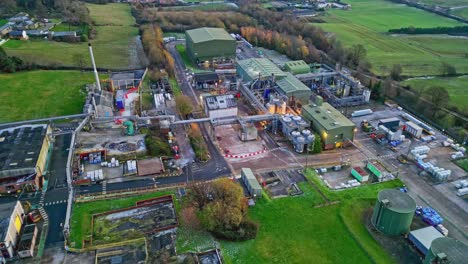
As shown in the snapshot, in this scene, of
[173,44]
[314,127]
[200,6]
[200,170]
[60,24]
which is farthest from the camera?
[200,6]

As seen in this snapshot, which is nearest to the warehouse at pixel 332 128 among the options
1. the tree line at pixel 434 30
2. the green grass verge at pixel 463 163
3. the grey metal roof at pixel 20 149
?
the green grass verge at pixel 463 163

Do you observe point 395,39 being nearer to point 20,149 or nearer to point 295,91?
point 295,91

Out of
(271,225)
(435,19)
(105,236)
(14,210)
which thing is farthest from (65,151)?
(435,19)

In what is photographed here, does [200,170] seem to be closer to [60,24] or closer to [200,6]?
[60,24]

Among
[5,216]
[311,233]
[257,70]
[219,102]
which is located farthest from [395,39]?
[5,216]

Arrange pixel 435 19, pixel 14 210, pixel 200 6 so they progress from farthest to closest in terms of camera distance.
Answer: pixel 200 6, pixel 435 19, pixel 14 210
